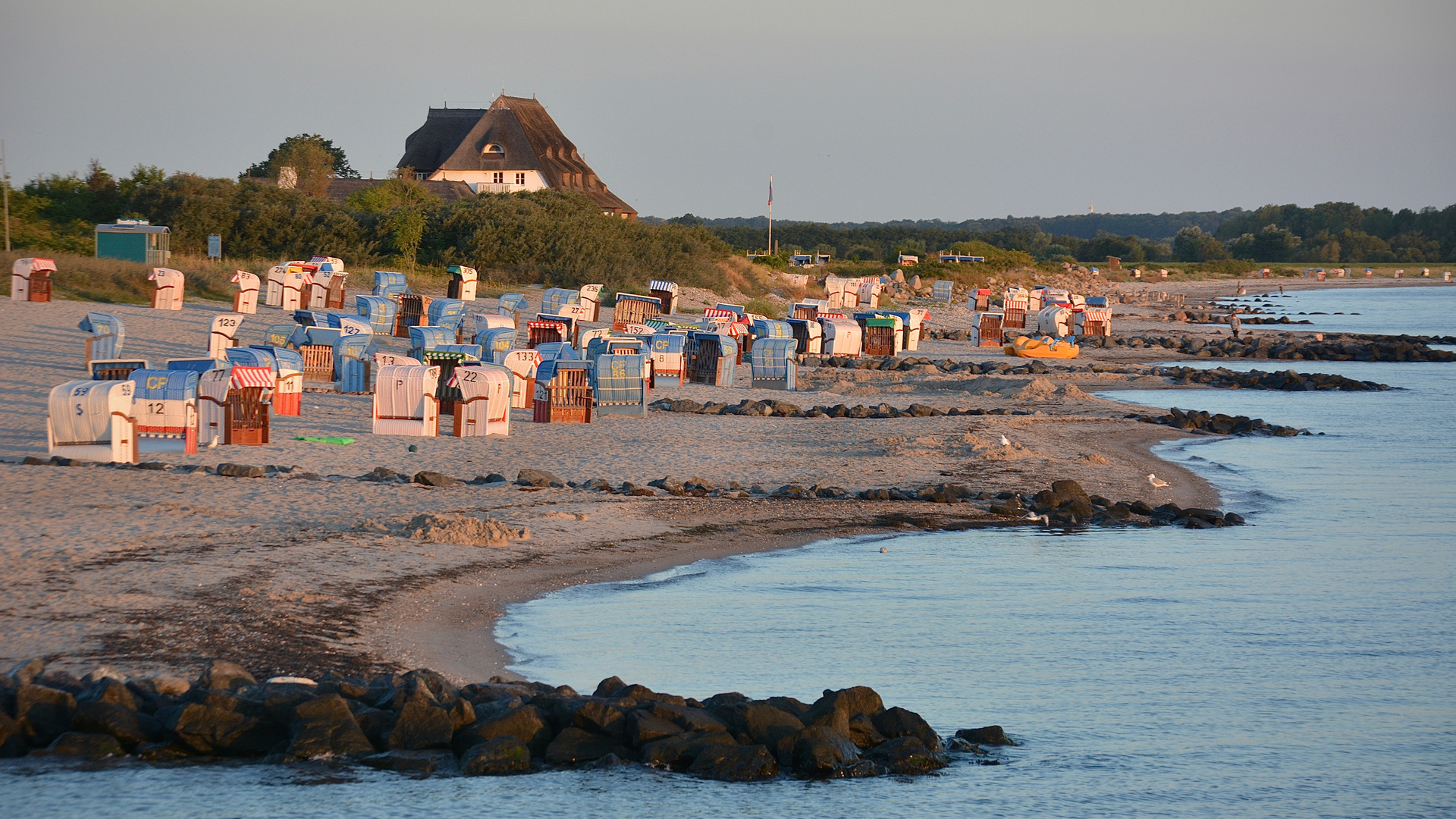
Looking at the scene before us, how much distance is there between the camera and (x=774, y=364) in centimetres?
2448

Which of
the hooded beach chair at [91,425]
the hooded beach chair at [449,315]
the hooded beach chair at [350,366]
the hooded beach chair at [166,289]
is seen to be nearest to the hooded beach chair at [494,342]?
the hooded beach chair at [350,366]

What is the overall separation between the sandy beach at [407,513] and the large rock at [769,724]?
75.8 inches

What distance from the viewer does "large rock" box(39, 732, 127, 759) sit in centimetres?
612

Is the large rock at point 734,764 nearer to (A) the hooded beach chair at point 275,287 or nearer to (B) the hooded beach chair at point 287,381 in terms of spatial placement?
(B) the hooded beach chair at point 287,381

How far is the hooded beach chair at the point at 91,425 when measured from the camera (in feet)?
41.7

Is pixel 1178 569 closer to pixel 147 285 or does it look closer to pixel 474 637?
pixel 474 637

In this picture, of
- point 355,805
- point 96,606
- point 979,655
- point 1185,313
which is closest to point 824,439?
point 979,655

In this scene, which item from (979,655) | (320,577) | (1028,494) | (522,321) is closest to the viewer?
(979,655)

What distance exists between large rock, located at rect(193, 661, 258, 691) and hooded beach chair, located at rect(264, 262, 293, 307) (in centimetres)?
2457

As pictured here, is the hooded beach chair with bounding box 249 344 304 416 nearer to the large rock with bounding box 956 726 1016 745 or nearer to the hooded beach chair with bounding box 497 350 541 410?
the hooded beach chair with bounding box 497 350 541 410

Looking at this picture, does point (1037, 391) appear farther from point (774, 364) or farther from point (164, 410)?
→ point (164, 410)

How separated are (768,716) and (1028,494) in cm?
896

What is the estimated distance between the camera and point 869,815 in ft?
19.7

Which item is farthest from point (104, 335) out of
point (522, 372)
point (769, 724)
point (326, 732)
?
point (769, 724)
